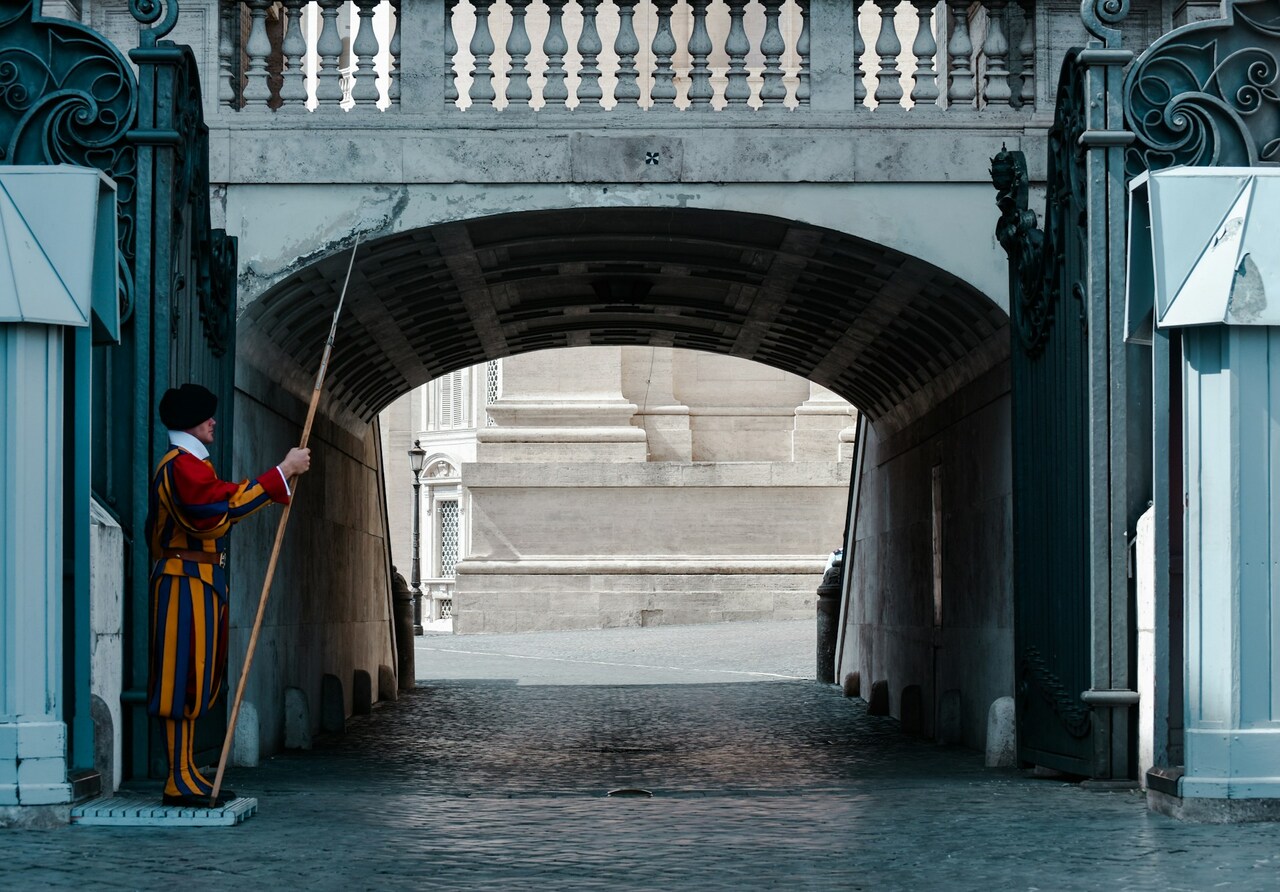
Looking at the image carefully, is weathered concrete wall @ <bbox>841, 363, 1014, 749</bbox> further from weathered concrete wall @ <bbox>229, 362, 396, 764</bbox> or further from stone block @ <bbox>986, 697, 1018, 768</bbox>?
weathered concrete wall @ <bbox>229, 362, 396, 764</bbox>

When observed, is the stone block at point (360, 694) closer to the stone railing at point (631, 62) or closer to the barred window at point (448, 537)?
the stone railing at point (631, 62)

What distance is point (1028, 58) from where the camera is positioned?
12.2m

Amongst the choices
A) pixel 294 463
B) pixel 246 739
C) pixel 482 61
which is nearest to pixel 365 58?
pixel 482 61

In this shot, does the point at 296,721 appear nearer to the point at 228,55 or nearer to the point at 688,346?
the point at 228,55

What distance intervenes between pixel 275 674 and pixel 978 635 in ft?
16.1

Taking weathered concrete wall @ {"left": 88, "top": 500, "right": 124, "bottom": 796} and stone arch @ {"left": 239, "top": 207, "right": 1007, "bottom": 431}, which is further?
stone arch @ {"left": 239, "top": 207, "right": 1007, "bottom": 431}

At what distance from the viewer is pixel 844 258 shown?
12844 mm

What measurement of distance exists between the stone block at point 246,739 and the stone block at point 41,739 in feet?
12.4

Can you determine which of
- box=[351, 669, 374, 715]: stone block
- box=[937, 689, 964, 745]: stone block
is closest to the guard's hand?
box=[937, 689, 964, 745]: stone block

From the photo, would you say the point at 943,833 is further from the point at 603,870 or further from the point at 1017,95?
the point at 1017,95

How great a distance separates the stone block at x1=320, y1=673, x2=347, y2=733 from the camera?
15828 mm

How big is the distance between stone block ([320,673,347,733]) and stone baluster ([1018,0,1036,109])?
733 centimetres

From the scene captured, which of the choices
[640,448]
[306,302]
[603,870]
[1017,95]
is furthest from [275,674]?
[640,448]

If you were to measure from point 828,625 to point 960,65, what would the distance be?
11104 millimetres
